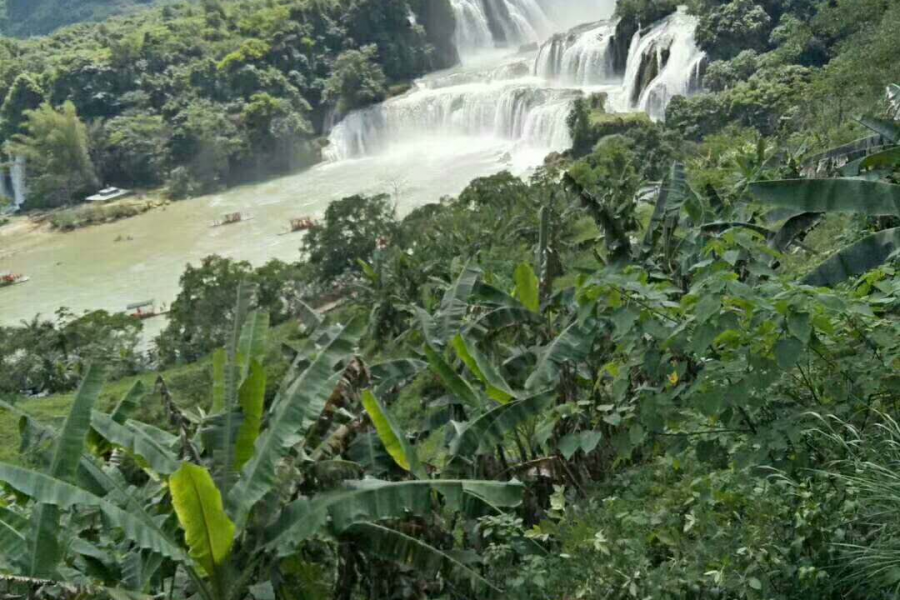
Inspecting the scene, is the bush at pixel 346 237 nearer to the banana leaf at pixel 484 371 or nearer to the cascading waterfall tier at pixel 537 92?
the cascading waterfall tier at pixel 537 92

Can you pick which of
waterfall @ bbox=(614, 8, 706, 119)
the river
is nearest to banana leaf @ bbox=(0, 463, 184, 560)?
the river

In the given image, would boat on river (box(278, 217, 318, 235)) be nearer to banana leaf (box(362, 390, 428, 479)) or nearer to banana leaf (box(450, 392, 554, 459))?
banana leaf (box(450, 392, 554, 459))

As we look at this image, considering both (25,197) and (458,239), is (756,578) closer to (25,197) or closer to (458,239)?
(458,239)

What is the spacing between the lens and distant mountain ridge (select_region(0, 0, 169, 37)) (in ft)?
296

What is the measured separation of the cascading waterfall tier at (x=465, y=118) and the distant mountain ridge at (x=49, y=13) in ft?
202

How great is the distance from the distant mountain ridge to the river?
198 feet

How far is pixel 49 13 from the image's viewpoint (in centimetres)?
9062

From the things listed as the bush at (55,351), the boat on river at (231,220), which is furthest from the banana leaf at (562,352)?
the boat on river at (231,220)

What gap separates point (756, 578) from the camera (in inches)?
130

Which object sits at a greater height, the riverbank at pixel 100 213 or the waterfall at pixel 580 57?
the waterfall at pixel 580 57

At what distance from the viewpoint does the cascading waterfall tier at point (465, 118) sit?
101 feet

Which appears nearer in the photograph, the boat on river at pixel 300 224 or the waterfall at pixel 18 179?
the boat on river at pixel 300 224

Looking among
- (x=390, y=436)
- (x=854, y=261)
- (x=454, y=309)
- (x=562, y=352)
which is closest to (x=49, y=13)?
(x=454, y=309)

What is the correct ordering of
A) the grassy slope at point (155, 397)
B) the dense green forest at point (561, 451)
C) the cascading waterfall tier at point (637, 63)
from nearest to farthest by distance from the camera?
the dense green forest at point (561, 451), the grassy slope at point (155, 397), the cascading waterfall tier at point (637, 63)
